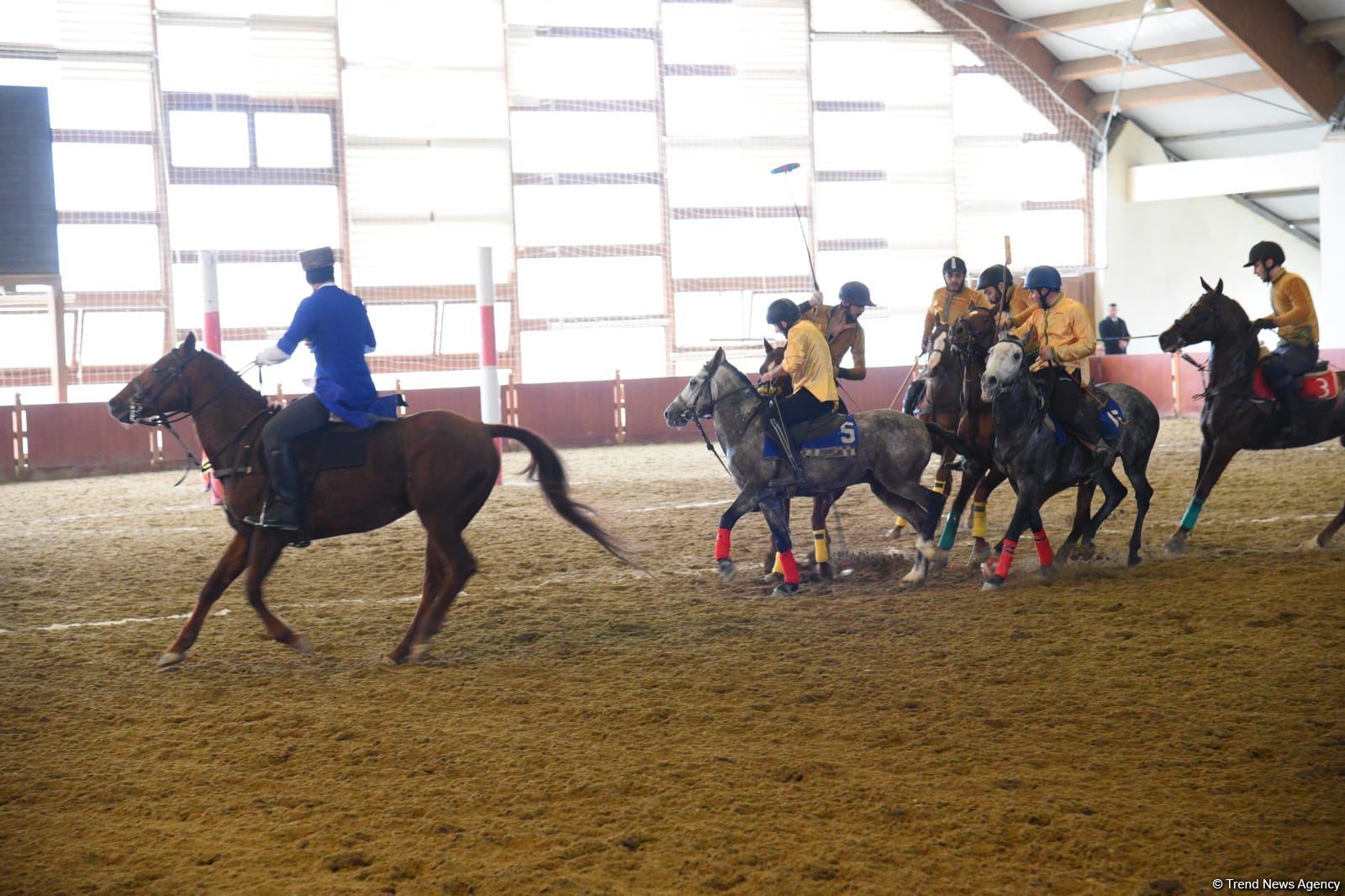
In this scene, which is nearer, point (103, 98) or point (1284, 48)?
point (103, 98)

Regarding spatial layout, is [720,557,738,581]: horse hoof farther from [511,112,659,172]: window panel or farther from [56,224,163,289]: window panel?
[511,112,659,172]: window panel

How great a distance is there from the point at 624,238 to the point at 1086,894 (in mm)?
20698

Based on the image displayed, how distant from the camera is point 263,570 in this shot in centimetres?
633

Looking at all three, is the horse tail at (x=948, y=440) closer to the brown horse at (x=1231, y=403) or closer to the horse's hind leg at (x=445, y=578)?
the brown horse at (x=1231, y=403)

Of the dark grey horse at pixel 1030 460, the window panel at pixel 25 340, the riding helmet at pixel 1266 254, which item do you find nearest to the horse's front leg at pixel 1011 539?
the dark grey horse at pixel 1030 460

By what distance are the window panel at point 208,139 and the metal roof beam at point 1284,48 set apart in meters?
16.3

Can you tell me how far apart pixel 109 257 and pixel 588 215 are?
834 centimetres

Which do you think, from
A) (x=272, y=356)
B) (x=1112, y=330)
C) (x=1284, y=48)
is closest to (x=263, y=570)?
(x=272, y=356)

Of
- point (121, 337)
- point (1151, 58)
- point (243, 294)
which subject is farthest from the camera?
point (1151, 58)

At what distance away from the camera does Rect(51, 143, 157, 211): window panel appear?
786 inches

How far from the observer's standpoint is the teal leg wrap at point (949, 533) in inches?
318

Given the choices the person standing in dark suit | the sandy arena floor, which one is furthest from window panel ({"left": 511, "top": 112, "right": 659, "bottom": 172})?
the sandy arena floor

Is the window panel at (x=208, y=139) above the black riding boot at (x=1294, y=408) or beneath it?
above

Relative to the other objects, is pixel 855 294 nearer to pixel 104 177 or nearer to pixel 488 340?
pixel 488 340
